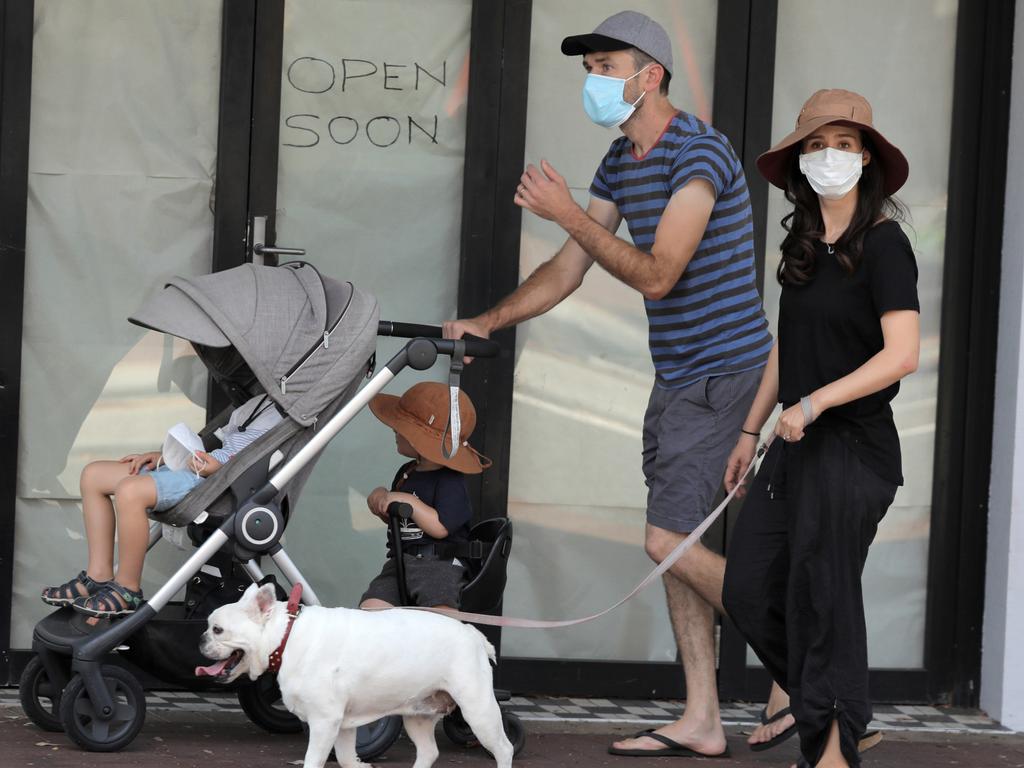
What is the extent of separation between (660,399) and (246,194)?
174cm

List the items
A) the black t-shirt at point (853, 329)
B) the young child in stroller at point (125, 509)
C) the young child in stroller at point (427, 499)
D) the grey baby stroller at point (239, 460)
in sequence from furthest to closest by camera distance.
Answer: the young child in stroller at point (427, 499), the young child in stroller at point (125, 509), the grey baby stroller at point (239, 460), the black t-shirt at point (853, 329)

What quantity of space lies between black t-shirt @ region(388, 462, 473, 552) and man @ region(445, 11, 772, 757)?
0.48 m

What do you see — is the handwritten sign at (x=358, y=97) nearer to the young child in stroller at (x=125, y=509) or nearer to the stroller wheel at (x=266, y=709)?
the young child in stroller at (x=125, y=509)

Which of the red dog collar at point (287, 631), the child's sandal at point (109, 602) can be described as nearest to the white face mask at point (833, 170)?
the red dog collar at point (287, 631)

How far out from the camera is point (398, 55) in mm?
6016

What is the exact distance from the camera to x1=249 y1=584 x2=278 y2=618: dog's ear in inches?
171

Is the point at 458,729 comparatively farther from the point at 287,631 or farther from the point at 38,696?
the point at 38,696

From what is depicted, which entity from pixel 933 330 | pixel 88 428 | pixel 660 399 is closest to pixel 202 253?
pixel 88 428

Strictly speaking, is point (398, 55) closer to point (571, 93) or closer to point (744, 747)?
point (571, 93)

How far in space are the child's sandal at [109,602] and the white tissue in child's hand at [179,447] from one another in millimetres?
399

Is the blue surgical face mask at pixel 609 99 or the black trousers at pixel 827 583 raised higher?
the blue surgical face mask at pixel 609 99

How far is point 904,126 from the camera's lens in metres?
6.24

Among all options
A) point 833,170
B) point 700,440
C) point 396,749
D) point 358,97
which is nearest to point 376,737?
point 396,749

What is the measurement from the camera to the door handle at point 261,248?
586 centimetres
